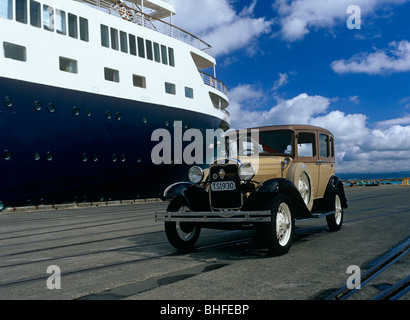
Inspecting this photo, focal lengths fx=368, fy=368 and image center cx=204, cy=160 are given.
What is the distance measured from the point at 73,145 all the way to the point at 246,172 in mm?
10130

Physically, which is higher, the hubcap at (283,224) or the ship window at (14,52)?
the ship window at (14,52)

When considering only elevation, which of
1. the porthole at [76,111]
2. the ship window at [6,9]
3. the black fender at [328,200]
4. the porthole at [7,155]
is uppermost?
the ship window at [6,9]

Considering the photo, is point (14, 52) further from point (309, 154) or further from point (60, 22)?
point (309, 154)

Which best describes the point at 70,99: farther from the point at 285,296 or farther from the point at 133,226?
the point at 285,296

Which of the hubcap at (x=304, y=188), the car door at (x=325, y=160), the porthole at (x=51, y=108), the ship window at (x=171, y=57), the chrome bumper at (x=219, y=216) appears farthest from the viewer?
the ship window at (x=171, y=57)

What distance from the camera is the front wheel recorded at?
4.61 meters

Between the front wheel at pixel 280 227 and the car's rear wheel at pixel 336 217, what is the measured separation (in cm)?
203

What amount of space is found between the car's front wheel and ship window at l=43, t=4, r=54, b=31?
11265 millimetres

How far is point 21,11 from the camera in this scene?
1302cm

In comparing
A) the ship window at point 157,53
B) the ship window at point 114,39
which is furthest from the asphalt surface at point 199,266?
the ship window at point 157,53

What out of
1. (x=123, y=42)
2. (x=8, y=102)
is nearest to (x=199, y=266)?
(x=8, y=102)

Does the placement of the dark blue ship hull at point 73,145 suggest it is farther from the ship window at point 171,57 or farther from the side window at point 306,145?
the side window at point 306,145

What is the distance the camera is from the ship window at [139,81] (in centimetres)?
1697
